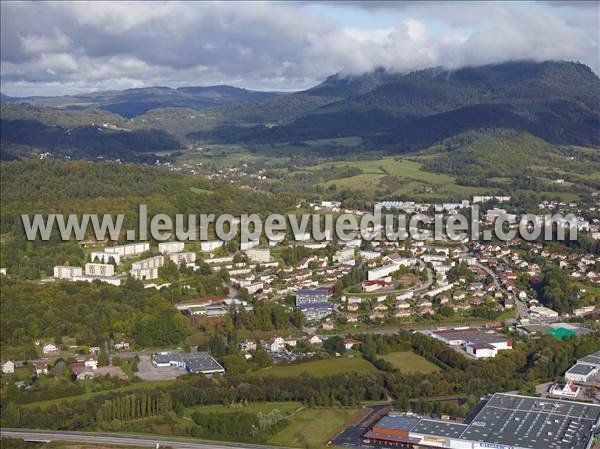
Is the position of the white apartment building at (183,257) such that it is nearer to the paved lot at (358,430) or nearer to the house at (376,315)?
the house at (376,315)

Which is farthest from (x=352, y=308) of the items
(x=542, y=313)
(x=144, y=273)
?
(x=144, y=273)

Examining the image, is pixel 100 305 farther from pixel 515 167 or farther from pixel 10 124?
pixel 10 124

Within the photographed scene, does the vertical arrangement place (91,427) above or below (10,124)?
below

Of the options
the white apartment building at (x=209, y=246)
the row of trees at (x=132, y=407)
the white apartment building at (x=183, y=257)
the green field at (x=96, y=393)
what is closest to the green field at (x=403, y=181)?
the white apartment building at (x=209, y=246)

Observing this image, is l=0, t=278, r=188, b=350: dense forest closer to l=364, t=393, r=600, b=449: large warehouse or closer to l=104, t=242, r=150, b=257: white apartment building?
l=104, t=242, r=150, b=257: white apartment building

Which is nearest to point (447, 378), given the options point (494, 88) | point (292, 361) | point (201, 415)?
point (292, 361)

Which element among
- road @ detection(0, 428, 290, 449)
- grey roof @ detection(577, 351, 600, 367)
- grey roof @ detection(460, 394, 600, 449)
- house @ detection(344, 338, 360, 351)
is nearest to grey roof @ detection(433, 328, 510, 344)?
grey roof @ detection(577, 351, 600, 367)
